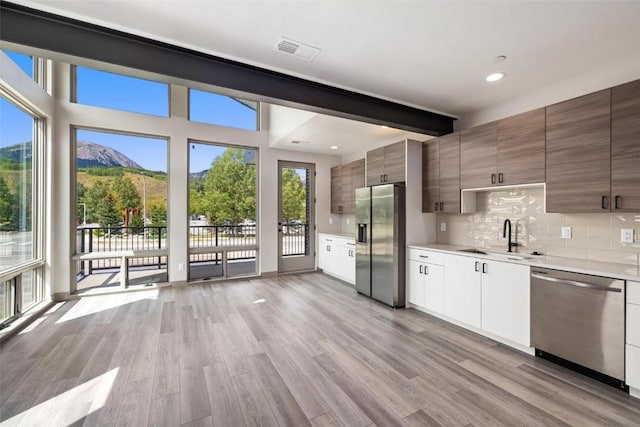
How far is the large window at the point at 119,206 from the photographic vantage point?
4.37m

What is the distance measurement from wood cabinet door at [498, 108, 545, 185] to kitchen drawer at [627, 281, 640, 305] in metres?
1.14

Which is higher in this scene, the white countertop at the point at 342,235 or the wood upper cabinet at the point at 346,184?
the wood upper cabinet at the point at 346,184

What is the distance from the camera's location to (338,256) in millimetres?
5398

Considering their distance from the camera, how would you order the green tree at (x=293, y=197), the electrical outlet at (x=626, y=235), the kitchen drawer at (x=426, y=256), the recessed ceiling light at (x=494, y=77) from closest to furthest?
the electrical outlet at (x=626, y=235), the recessed ceiling light at (x=494, y=77), the kitchen drawer at (x=426, y=256), the green tree at (x=293, y=197)

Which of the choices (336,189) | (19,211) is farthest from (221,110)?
(19,211)

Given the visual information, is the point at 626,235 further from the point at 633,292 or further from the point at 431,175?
the point at 431,175

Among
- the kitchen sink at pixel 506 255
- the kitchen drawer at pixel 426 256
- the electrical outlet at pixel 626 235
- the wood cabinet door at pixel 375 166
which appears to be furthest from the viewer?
the wood cabinet door at pixel 375 166

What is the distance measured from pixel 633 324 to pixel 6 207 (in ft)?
19.7

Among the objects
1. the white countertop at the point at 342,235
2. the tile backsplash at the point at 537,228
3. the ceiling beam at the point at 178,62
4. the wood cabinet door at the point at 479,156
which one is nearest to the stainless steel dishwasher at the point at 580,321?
the tile backsplash at the point at 537,228

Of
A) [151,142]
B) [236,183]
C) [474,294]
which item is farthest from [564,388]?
[151,142]

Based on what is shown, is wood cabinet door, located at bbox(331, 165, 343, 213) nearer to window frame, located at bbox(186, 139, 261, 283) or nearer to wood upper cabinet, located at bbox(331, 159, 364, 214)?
wood upper cabinet, located at bbox(331, 159, 364, 214)

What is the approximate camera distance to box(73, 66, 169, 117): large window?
4285mm

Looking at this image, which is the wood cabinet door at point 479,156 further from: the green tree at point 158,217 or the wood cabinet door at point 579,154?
the green tree at point 158,217

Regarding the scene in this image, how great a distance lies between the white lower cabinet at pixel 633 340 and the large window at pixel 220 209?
5067 mm
